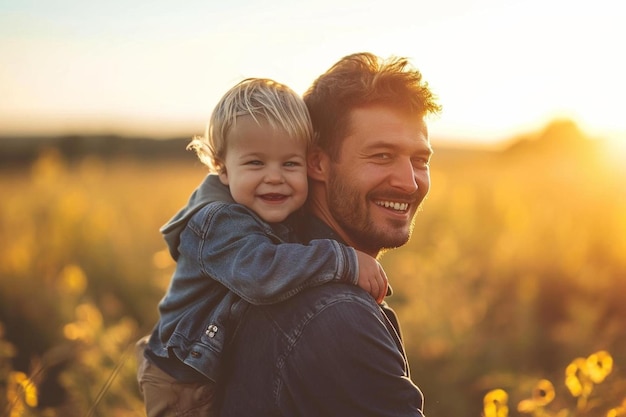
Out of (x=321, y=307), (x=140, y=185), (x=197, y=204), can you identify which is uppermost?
(x=197, y=204)

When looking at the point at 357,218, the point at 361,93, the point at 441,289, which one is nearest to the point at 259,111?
the point at 361,93

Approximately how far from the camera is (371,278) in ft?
7.64

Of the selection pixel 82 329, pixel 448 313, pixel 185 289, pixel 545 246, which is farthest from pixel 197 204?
pixel 545 246

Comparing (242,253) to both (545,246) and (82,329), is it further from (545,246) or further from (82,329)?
(545,246)

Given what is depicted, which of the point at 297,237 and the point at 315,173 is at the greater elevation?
the point at 315,173

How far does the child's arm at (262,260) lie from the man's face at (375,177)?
462mm

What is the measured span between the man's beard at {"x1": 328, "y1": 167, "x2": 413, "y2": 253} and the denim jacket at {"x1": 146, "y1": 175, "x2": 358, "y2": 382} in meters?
0.27

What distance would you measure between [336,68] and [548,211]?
633cm

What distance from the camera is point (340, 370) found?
2.08 meters

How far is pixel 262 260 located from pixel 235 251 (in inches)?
4.6

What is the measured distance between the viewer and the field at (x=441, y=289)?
4934 mm

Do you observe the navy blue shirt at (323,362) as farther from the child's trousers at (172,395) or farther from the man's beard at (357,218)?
the man's beard at (357,218)

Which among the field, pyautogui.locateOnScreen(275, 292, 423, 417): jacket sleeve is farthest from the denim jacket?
the field

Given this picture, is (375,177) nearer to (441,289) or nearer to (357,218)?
(357,218)
